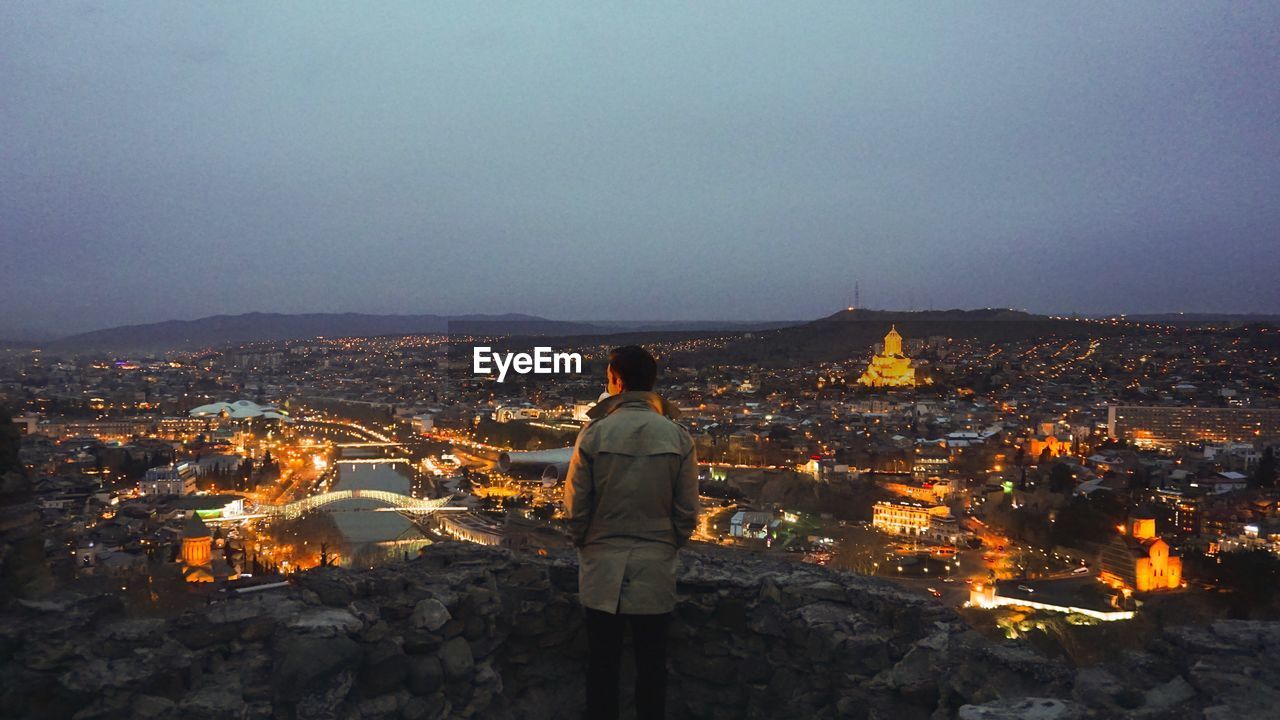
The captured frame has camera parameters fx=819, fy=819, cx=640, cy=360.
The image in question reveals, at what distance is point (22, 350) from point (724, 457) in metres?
18.6

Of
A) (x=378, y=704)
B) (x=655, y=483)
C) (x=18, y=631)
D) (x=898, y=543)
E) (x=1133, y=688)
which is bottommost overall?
(x=898, y=543)

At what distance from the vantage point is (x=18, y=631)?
2.32 m

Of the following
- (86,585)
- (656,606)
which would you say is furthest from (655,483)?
(86,585)

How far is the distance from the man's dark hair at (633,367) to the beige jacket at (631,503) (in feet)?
0.16

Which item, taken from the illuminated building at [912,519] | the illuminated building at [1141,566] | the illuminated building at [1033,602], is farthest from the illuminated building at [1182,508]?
the illuminated building at [1033,602]

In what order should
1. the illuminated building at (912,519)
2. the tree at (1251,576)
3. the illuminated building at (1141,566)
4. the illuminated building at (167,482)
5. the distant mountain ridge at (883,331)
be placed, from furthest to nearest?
the distant mountain ridge at (883,331) → the illuminated building at (167,482) → the illuminated building at (912,519) → the illuminated building at (1141,566) → the tree at (1251,576)

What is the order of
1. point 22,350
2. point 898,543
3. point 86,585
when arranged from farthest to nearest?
point 22,350 → point 898,543 → point 86,585

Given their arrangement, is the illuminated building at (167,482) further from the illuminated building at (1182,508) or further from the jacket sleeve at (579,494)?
the illuminated building at (1182,508)

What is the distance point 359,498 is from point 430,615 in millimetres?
18616

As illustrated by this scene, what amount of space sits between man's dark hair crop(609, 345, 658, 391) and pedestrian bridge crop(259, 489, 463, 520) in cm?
1618

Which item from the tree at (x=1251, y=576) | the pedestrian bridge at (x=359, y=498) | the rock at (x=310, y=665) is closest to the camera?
the rock at (x=310, y=665)

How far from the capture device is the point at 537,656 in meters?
3.13

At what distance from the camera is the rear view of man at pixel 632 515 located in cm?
234

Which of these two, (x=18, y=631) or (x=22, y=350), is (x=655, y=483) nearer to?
(x=18, y=631)
